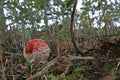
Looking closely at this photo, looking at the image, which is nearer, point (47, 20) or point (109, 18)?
point (109, 18)

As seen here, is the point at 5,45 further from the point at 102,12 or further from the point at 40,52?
the point at 102,12

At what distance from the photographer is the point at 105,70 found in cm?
150

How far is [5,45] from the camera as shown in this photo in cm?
263

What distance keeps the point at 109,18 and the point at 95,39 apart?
55 centimetres

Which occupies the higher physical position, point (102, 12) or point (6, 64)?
point (102, 12)

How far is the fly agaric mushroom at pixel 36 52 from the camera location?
2047mm

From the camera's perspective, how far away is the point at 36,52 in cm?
212

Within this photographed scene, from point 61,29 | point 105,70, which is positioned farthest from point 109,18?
point 105,70

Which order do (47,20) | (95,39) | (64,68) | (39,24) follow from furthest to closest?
(39,24) → (47,20) → (95,39) → (64,68)

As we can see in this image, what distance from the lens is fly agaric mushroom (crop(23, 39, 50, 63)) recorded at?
2047 mm

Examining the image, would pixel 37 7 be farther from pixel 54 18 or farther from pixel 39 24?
pixel 39 24

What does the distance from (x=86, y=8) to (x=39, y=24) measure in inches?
28.3

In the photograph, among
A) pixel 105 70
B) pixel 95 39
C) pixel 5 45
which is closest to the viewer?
pixel 105 70

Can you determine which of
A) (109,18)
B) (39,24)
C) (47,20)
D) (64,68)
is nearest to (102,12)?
(109,18)
